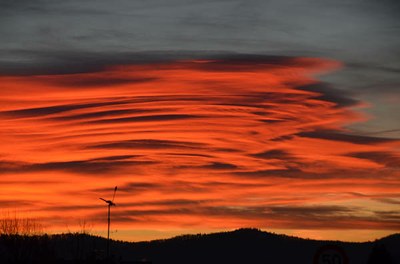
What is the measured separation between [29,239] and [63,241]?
198 feet

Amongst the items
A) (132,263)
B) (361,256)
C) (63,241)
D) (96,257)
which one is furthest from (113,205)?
(361,256)

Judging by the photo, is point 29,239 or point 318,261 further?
point 29,239

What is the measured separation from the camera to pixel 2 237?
98750mm

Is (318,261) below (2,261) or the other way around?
below

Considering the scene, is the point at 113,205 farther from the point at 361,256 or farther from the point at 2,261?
the point at 361,256

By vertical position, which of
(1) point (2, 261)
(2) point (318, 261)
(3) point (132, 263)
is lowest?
(2) point (318, 261)

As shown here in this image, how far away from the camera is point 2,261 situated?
9481cm

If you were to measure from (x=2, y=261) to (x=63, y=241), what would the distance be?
65.5 m

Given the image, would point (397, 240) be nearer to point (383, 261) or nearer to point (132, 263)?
point (132, 263)

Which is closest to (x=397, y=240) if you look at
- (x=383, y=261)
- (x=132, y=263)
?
(x=132, y=263)

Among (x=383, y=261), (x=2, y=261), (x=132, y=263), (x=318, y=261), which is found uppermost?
(x=132, y=263)

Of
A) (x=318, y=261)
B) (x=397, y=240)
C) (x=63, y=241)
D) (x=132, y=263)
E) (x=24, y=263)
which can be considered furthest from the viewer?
(x=397, y=240)

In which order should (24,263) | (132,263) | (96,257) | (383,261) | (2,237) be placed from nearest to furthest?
(383,261) → (24,263) → (2,237) → (96,257) → (132,263)

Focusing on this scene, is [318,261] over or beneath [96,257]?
beneath
